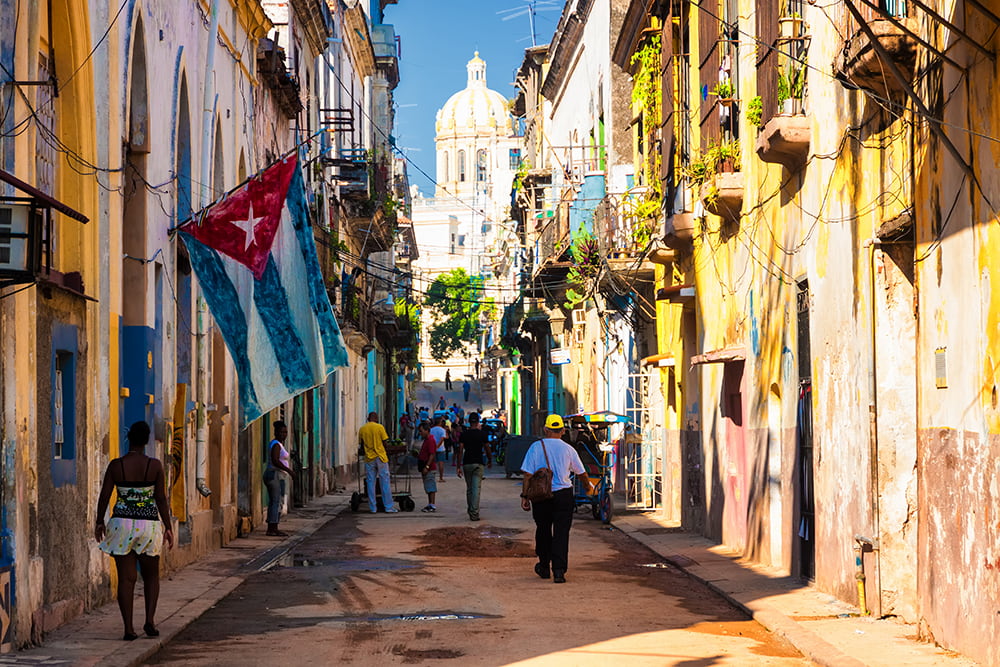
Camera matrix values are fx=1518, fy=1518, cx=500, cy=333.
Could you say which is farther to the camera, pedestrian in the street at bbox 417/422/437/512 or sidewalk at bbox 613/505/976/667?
pedestrian in the street at bbox 417/422/437/512

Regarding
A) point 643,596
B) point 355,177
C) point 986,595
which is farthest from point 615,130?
point 986,595

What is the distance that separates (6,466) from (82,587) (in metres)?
2.53

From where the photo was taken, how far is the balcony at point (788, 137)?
1438cm

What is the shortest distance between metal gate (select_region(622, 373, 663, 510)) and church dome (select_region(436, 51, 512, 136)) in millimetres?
126311

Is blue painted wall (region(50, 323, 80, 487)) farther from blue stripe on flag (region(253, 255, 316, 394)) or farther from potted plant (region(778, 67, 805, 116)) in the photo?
potted plant (region(778, 67, 805, 116))

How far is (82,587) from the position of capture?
1273 centimetres

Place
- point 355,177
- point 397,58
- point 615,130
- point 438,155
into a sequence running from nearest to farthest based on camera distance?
point 615,130
point 355,177
point 397,58
point 438,155

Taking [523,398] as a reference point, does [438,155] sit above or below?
above

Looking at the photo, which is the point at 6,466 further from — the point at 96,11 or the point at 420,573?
the point at 420,573

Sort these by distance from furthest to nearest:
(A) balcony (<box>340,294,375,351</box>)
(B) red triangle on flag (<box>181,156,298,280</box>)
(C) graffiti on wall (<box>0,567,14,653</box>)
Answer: (A) balcony (<box>340,294,375,351</box>), (B) red triangle on flag (<box>181,156,298,280</box>), (C) graffiti on wall (<box>0,567,14,653</box>)

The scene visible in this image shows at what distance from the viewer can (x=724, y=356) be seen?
18.3 metres

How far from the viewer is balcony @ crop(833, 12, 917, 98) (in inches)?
429

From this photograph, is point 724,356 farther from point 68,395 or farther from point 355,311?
point 355,311

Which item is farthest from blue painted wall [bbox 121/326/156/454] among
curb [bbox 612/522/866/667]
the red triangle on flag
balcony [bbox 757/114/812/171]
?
balcony [bbox 757/114/812/171]
